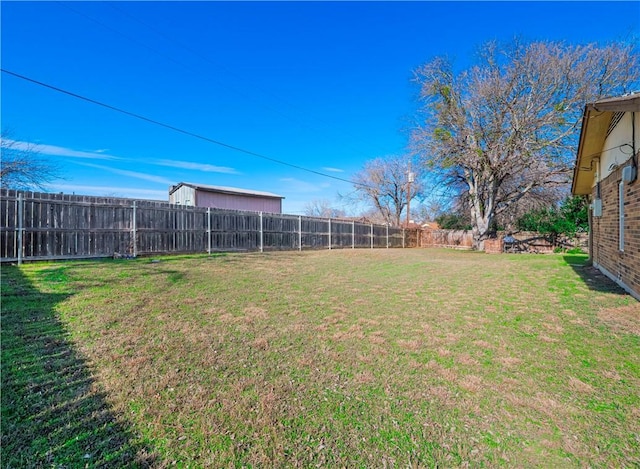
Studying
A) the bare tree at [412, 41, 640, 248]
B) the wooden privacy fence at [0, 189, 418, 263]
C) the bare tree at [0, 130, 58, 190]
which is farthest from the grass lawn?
the bare tree at [0, 130, 58, 190]

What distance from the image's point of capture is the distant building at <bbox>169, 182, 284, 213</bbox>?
2197 cm

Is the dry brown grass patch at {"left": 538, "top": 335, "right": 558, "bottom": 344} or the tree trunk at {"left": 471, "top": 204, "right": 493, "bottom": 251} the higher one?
the tree trunk at {"left": 471, "top": 204, "right": 493, "bottom": 251}

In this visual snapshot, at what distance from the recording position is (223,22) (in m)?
10.3

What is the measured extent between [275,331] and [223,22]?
427 inches

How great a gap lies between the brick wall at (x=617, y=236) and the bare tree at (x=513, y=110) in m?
9.51

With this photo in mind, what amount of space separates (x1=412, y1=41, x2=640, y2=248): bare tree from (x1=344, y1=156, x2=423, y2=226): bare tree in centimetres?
1238

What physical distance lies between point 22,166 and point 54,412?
20947mm

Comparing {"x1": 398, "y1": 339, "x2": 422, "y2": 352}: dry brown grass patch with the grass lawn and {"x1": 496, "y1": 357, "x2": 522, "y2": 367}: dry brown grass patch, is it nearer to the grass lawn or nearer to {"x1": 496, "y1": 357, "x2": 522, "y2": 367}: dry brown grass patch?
the grass lawn

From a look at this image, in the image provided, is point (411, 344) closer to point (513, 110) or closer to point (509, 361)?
point (509, 361)

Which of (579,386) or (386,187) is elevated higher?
(386,187)

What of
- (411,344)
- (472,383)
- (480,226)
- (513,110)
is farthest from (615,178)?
(480,226)

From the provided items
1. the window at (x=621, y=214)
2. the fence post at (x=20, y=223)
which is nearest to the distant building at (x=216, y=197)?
the fence post at (x=20, y=223)

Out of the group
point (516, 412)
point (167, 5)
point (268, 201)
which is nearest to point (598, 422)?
point (516, 412)

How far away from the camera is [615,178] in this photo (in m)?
6.67
